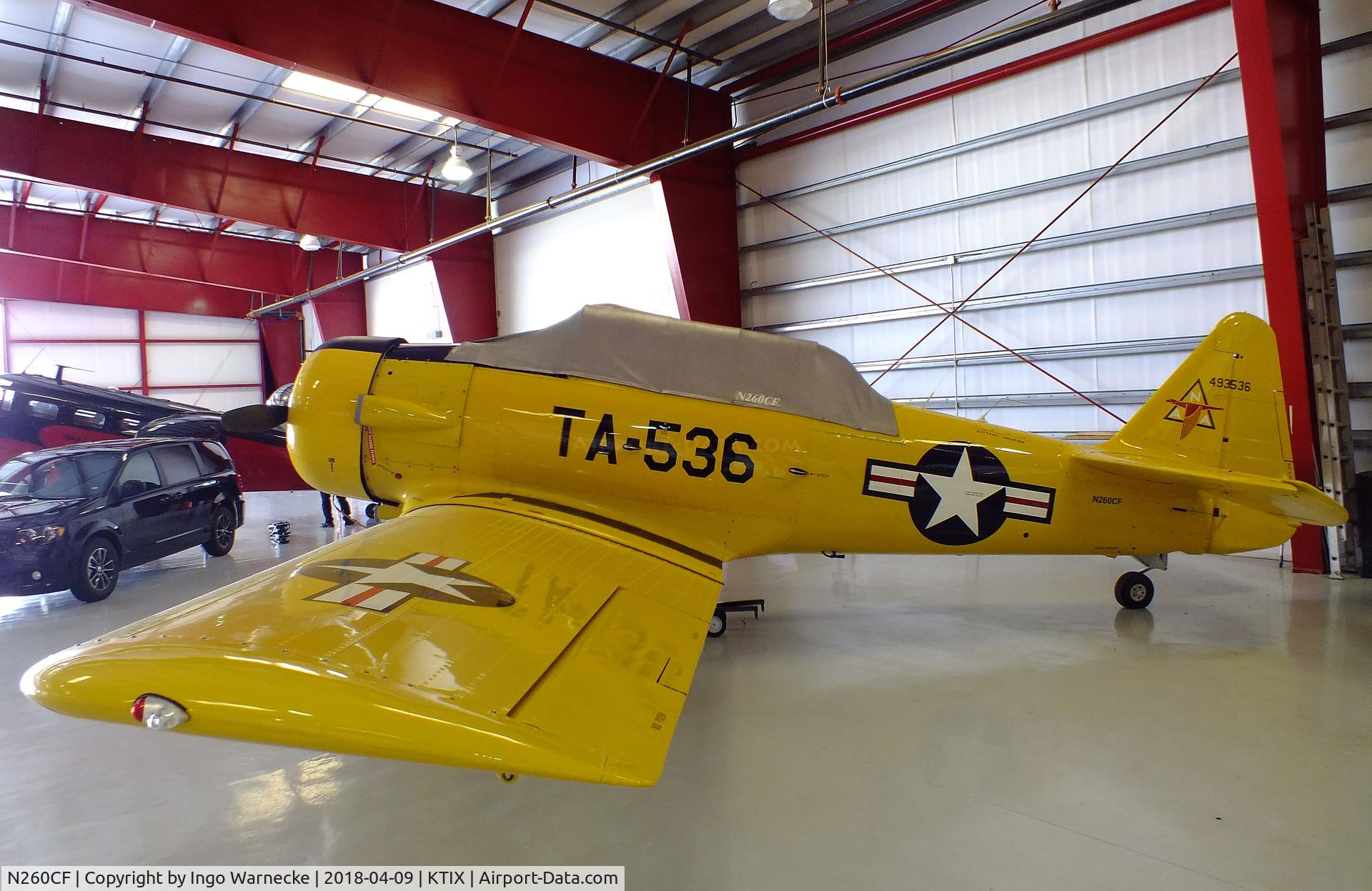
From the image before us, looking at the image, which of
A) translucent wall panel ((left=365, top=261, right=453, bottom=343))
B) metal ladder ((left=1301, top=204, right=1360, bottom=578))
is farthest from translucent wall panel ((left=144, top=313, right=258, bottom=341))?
metal ladder ((left=1301, top=204, right=1360, bottom=578))

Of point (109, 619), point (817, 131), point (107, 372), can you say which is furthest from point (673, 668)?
point (107, 372)

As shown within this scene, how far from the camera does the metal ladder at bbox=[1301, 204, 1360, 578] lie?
6.32 m

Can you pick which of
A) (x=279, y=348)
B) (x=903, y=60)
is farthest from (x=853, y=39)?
(x=279, y=348)

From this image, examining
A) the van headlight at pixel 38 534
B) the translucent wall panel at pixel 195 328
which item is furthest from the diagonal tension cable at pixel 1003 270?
the translucent wall panel at pixel 195 328

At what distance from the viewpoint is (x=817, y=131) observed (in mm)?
10906

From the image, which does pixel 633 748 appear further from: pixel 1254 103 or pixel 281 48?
pixel 281 48

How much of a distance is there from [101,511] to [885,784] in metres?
7.07

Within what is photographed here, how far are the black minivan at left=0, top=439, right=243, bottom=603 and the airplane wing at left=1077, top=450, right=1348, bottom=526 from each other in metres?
8.01

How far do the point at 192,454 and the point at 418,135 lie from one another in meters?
7.36

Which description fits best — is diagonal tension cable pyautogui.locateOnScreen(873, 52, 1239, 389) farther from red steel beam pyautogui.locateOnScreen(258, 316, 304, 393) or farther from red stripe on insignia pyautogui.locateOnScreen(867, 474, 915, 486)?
red steel beam pyautogui.locateOnScreen(258, 316, 304, 393)

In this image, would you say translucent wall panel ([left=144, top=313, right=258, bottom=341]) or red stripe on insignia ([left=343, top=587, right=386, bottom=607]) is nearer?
red stripe on insignia ([left=343, top=587, right=386, bottom=607])

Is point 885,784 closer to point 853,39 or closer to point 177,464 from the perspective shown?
point 177,464

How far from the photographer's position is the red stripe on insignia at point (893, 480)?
175 inches

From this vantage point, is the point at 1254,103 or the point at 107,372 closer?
the point at 1254,103
